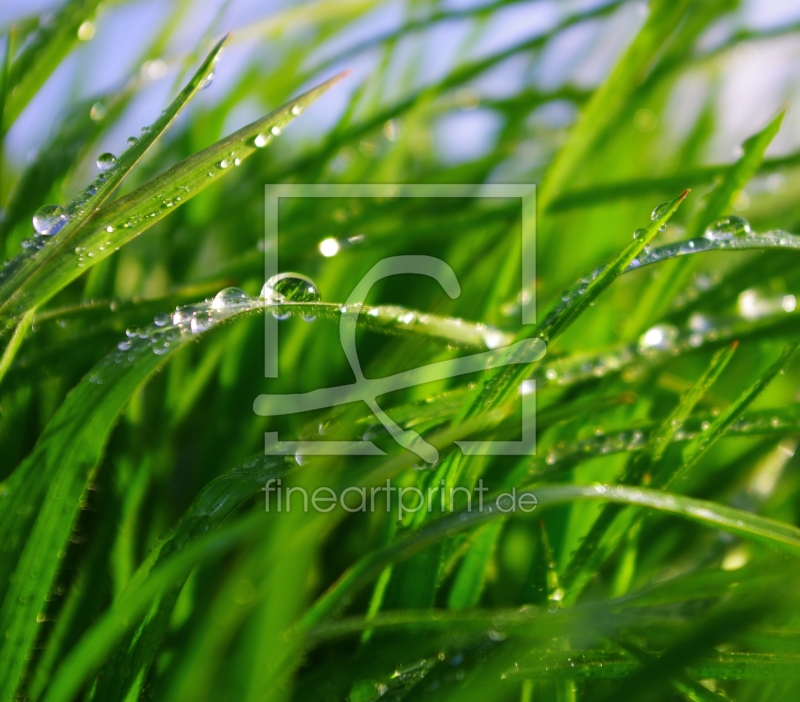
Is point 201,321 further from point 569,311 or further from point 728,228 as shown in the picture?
point 728,228

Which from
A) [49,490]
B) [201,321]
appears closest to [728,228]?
[201,321]

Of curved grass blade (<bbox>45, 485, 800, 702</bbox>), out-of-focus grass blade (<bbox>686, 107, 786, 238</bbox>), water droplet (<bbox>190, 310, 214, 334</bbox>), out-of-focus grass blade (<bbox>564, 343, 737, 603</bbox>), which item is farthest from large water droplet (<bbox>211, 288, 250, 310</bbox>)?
out-of-focus grass blade (<bbox>686, 107, 786, 238</bbox>)

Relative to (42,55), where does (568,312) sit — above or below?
below

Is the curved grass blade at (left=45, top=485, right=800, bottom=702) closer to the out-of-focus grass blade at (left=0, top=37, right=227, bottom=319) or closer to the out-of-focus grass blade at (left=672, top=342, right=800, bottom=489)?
the out-of-focus grass blade at (left=672, top=342, right=800, bottom=489)

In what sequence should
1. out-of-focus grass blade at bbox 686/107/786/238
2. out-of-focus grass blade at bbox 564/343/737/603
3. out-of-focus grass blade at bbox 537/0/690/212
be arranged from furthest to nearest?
out-of-focus grass blade at bbox 537/0/690/212 → out-of-focus grass blade at bbox 686/107/786/238 → out-of-focus grass blade at bbox 564/343/737/603

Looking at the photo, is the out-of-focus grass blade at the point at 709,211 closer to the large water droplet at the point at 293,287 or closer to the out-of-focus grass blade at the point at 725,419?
the out-of-focus grass blade at the point at 725,419

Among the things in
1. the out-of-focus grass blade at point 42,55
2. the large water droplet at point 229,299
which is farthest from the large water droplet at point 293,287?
the out-of-focus grass blade at point 42,55
